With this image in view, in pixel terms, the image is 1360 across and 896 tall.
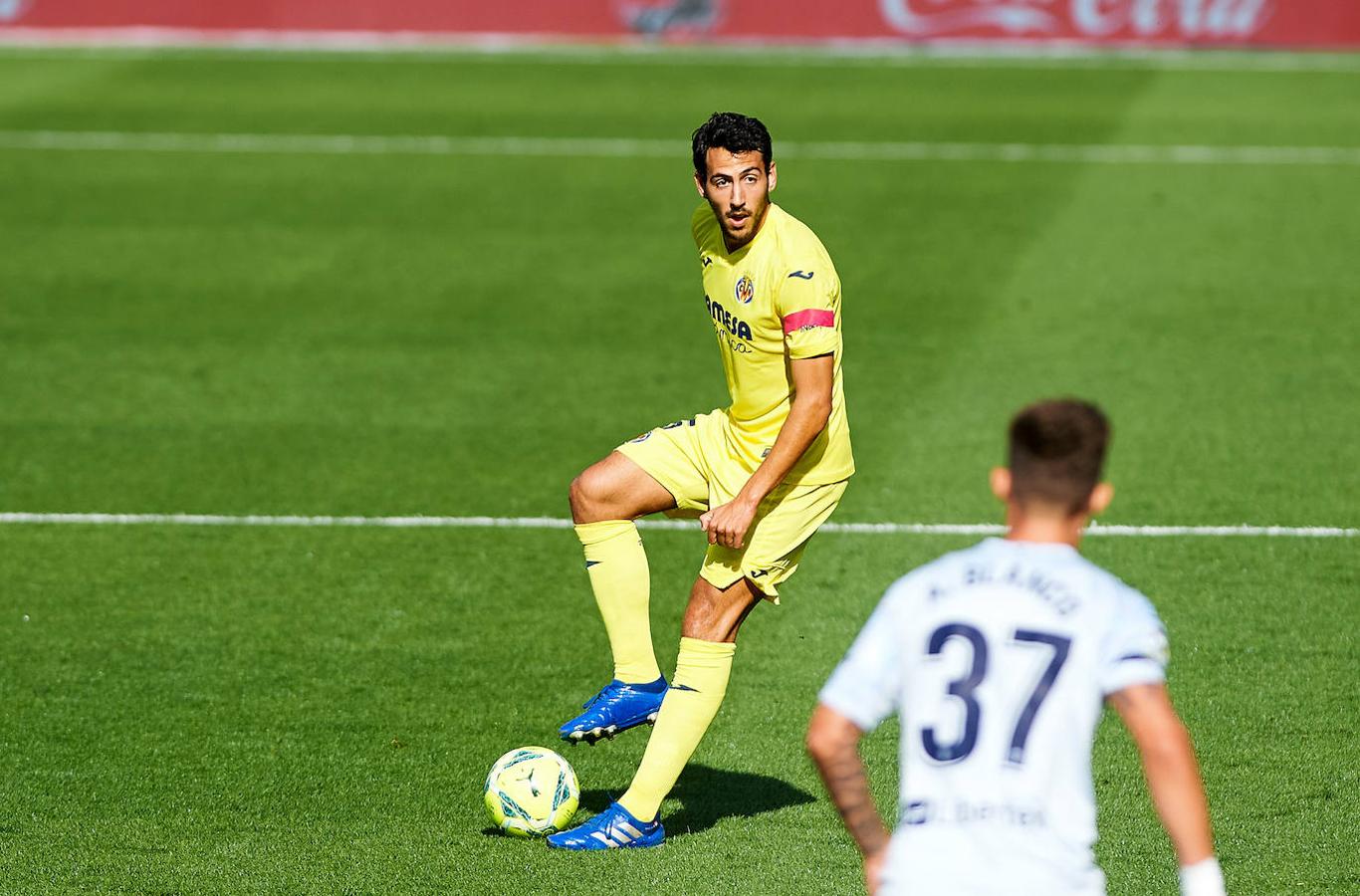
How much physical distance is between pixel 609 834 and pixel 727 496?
1193mm

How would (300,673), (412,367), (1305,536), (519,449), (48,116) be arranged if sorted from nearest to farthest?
(300,673) < (1305,536) < (519,449) < (412,367) < (48,116)

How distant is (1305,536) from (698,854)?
14.4ft

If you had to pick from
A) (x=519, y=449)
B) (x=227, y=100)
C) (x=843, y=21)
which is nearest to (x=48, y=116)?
(x=227, y=100)

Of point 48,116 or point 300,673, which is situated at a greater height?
point 48,116

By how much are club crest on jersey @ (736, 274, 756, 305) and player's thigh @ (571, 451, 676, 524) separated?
73 centimetres

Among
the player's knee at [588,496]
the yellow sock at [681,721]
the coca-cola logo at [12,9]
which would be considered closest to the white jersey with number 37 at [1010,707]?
the yellow sock at [681,721]

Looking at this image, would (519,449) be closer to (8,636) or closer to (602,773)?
(8,636)

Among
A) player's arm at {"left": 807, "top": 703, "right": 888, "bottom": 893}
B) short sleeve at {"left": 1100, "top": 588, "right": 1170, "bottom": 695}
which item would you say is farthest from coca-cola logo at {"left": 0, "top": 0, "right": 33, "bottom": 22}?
short sleeve at {"left": 1100, "top": 588, "right": 1170, "bottom": 695}

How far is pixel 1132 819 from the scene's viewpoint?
21.1 feet

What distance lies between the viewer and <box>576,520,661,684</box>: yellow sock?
6660mm

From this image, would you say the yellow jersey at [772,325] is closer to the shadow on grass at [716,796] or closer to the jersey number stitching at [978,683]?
the shadow on grass at [716,796]

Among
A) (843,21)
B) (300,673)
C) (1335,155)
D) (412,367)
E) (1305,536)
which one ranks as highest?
(843,21)

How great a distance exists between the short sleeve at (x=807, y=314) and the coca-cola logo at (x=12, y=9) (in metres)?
20.7

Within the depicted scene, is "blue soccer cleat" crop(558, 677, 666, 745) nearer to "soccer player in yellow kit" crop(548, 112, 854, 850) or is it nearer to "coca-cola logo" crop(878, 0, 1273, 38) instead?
"soccer player in yellow kit" crop(548, 112, 854, 850)
